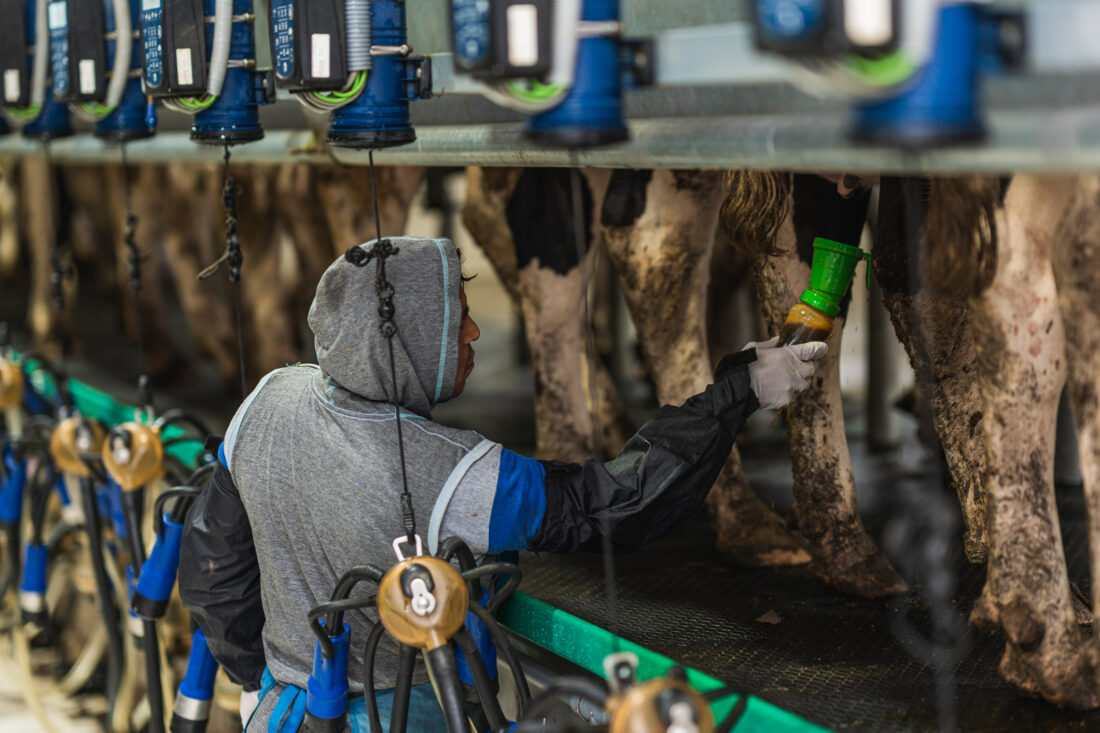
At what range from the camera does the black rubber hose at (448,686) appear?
4.92 feet

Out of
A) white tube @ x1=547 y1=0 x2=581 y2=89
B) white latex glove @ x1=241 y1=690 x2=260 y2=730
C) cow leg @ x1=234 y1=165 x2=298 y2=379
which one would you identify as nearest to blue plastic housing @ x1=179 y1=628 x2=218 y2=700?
white latex glove @ x1=241 y1=690 x2=260 y2=730

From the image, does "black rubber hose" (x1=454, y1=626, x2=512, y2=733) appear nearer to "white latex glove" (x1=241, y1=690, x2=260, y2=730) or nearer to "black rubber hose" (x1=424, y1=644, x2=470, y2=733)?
"black rubber hose" (x1=424, y1=644, x2=470, y2=733)

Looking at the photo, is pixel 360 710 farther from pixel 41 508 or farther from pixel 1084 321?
pixel 41 508

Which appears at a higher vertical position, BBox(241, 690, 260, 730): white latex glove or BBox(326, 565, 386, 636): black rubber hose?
BBox(326, 565, 386, 636): black rubber hose

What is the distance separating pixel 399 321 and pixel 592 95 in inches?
20.4

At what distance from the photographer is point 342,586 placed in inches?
65.4

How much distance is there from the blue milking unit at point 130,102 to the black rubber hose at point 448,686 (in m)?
1.27

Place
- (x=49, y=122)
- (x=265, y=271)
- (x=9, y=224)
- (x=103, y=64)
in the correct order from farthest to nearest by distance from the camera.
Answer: (x=9, y=224) → (x=265, y=271) → (x=49, y=122) → (x=103, y=64)

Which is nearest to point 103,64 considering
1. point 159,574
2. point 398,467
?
point 159,574

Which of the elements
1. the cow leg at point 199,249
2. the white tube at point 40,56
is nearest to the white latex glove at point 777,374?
the white tube at point 40,56

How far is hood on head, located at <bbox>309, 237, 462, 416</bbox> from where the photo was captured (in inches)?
66.9

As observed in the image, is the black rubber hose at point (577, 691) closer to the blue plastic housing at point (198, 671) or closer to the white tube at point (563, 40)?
the white tube at point (563, 40)

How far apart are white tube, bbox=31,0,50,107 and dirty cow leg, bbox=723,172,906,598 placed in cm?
142

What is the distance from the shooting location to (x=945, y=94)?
1.00 m
